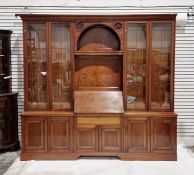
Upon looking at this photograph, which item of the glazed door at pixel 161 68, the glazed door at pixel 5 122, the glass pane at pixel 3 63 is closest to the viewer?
the glazed door at pixel 161 68

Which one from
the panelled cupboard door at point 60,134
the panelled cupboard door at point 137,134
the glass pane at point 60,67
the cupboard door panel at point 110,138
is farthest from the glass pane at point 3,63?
the panelled cupboard door at point 137,134

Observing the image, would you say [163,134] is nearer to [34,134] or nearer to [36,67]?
[34,134]

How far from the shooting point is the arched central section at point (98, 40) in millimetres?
5355

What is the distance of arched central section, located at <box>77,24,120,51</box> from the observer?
5.36 m

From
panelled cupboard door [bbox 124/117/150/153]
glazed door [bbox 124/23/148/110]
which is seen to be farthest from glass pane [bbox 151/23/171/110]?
panelled cupboard door [bbox 124/117/150/153]

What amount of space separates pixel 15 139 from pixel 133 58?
2717 mm

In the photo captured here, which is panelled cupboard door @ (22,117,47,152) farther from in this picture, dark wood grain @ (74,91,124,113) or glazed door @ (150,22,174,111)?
glazed door @ (150,22,174,111)

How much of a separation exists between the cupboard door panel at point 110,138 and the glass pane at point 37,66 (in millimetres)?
1155

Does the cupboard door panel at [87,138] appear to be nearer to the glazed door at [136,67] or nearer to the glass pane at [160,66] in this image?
the glazed door at [136,67]

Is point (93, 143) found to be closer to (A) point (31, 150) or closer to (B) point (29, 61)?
(A) point (31, 150)

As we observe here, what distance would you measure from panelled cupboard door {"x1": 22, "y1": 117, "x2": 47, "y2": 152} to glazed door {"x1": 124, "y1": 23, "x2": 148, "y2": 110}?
1.54 m

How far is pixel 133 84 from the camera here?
523 cm

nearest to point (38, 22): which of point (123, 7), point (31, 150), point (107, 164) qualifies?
point (123, 7)


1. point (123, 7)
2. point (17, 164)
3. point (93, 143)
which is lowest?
point (17, 164)
